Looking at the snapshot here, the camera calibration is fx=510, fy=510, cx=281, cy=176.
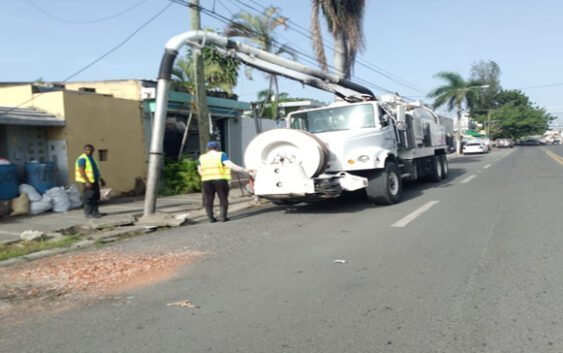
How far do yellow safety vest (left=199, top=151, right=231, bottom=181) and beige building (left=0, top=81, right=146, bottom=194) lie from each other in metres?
4.53

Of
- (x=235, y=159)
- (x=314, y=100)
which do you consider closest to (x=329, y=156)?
(x=235, y=159)

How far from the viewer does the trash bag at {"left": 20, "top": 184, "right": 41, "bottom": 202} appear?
11.3m

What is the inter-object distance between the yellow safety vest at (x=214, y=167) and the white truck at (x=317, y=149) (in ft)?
2.67

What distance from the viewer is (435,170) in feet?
56.1

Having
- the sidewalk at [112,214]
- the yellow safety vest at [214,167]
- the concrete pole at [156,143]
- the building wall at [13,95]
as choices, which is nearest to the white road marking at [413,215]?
the yellow safety vest at [214,167]

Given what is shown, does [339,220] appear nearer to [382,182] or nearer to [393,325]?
[382,182]

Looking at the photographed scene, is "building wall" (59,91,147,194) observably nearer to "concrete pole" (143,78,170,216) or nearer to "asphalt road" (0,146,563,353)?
"concrete pole" (143,78,170,216)

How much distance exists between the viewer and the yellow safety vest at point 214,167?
10.3 metres

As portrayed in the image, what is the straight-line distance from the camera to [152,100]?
16156 millimetres

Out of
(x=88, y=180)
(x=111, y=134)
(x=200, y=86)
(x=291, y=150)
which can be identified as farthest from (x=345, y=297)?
(x=111, y=134)

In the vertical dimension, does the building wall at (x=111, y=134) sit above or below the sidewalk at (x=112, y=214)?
above

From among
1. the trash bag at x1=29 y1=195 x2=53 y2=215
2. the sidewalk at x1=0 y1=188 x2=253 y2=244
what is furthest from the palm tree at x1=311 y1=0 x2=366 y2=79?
the trash bag at x1=29 y1=195 x2=53 y2=215

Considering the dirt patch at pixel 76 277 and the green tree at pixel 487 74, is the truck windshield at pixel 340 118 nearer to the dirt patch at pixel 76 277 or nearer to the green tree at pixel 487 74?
the dirt patch at pixel 76 277

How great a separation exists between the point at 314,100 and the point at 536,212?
25.2 meters
